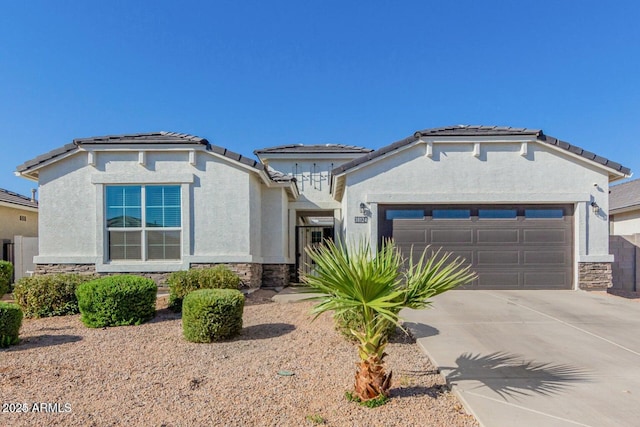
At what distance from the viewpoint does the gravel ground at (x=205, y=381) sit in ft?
10.6

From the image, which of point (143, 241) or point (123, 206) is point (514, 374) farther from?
point (123, 206)

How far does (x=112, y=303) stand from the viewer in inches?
255

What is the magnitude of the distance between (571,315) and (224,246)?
8.24 metres

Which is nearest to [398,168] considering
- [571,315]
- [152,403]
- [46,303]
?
[571,315]

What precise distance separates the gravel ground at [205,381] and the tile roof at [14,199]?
10891mm

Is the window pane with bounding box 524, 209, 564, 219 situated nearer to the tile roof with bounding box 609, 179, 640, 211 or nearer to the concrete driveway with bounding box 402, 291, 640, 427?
the concrete driveway with bounding box 402, 291, 640, 427

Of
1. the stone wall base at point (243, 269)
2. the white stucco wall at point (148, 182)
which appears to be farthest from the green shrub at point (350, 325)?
the white stucco wall at point (148, 182)

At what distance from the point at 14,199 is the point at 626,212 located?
2520cm

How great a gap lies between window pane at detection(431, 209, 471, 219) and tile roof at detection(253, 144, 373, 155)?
5.55 meters

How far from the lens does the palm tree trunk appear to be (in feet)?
11.1

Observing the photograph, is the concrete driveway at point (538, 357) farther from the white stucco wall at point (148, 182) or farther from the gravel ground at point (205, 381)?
the white stucco wall at point (148, 182)

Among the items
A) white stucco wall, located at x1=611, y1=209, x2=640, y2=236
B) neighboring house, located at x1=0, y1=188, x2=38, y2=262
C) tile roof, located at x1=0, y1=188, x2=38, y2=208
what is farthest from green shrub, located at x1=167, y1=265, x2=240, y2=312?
white stucco wall, located at x1=611, y1=209, x2=640, y2=236

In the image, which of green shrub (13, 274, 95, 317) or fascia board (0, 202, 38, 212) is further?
fascia board (0, 202, 38, 212)

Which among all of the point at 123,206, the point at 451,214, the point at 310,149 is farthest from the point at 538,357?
the point at 310,149
